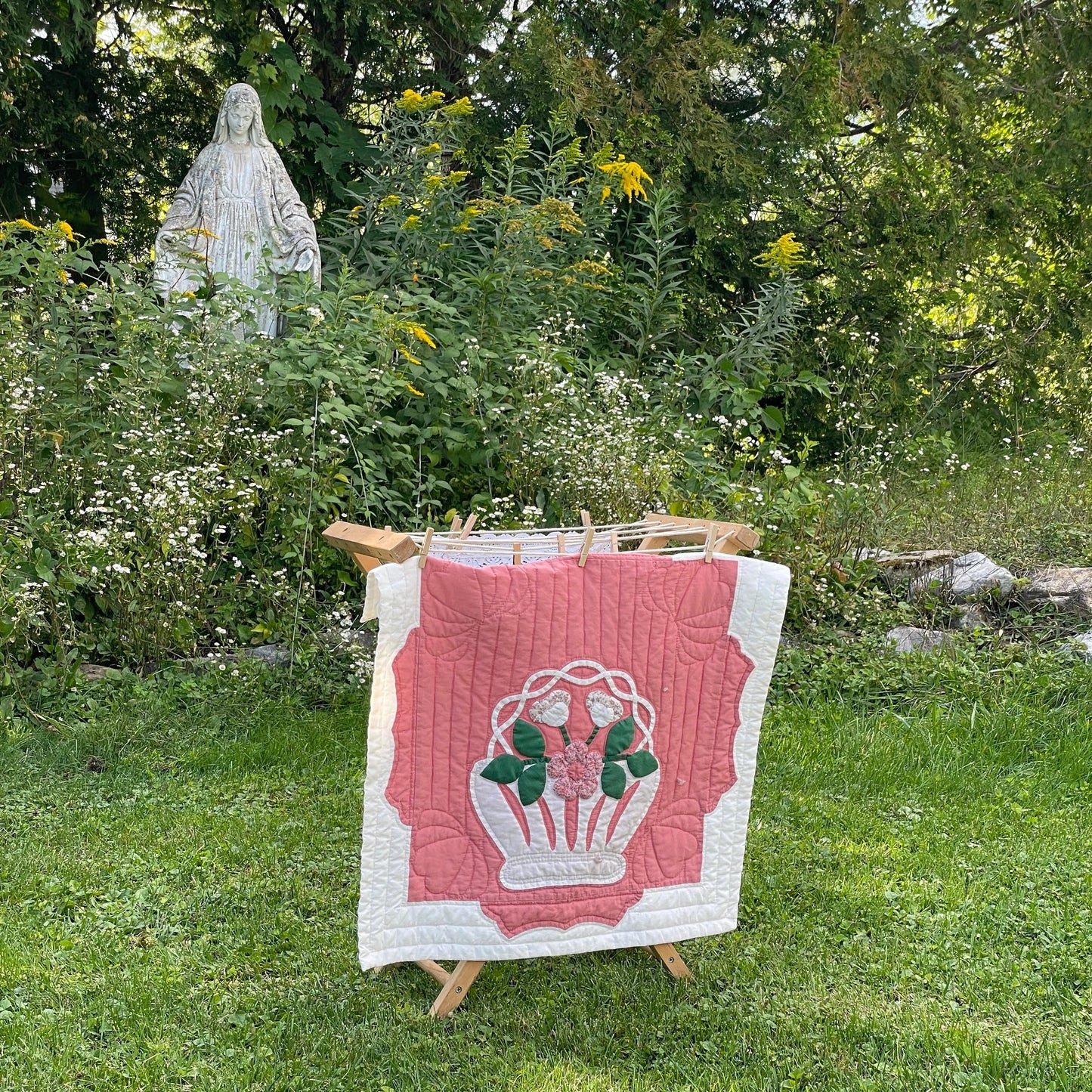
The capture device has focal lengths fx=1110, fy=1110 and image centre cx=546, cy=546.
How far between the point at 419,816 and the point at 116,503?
2.19 metres

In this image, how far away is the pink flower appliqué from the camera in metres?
2.04

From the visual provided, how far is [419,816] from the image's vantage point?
1.98 metres

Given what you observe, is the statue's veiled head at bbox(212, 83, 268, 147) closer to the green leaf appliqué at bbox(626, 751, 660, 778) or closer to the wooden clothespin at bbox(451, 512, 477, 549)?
the wooden clothespin at bbox(451, 512, 477, 549)

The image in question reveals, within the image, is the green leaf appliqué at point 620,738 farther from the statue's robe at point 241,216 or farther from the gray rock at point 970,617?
the statue's robe at point 241,216

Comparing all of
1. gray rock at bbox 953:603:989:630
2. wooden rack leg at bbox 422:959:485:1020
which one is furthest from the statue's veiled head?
wooden rack leg at bbox 422:959:485:1020

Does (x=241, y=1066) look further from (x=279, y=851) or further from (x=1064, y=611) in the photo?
(x=1064, y=611)

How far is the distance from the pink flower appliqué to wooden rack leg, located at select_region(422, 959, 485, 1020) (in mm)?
372

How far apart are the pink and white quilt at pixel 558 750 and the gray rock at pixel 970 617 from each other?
2229mm

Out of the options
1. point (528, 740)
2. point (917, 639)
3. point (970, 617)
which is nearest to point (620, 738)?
point (528, 740)

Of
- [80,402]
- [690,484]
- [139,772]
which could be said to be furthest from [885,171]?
[139,772]

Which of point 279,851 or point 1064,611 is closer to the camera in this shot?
point 279,851

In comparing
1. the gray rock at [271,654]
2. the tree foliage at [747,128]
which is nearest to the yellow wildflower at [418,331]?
the gray rock at [271,654]

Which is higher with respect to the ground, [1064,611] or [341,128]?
[341,128]

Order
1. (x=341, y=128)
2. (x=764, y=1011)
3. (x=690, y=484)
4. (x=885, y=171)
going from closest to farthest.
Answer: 1. (x=764, y=1011)
2. (x=690, y=484)
3. (x=341, y=128)
4. (x=885, y=171)
